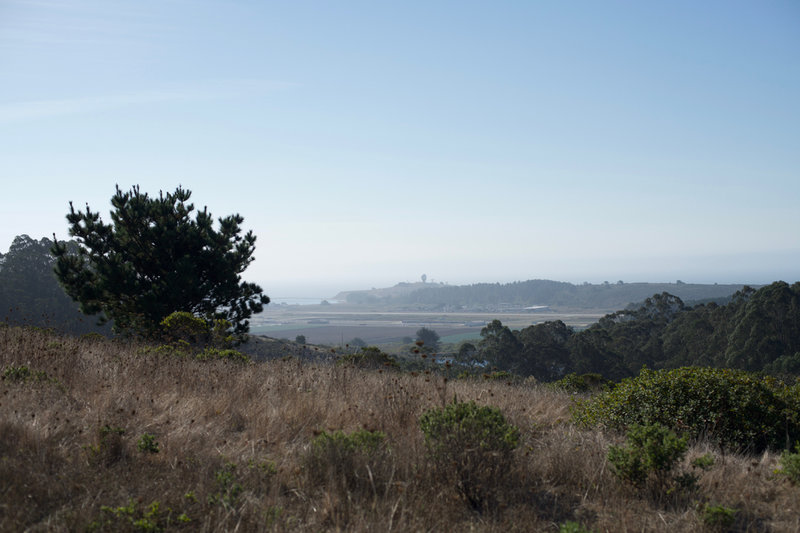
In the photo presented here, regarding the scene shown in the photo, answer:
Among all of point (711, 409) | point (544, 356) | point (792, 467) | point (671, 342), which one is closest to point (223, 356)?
point (711, 409)

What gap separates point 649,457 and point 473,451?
130 cm

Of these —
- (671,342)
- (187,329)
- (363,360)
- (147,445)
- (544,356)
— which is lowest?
(544,356)

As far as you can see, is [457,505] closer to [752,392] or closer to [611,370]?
[752,392]

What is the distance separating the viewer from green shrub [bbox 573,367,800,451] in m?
5.23

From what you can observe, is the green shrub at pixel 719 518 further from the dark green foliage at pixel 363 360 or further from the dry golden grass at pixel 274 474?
the dark green foliage at pixel 363 360

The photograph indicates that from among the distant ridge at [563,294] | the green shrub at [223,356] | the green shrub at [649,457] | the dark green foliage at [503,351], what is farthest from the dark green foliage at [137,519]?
the distant ridge at [563,294]

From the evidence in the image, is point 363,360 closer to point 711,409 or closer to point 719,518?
point 711,409

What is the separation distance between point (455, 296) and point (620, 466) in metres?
191

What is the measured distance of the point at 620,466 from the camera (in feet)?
12.8

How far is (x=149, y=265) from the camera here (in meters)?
15.4

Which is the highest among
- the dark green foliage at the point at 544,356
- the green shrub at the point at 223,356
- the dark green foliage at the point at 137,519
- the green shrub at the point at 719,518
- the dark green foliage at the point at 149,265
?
the dark green foliage at the point at 149,265

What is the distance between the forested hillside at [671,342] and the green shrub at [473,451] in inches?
1418

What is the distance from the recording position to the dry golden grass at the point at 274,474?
10.4 ft

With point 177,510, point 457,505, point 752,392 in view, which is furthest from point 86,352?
point 752,392
